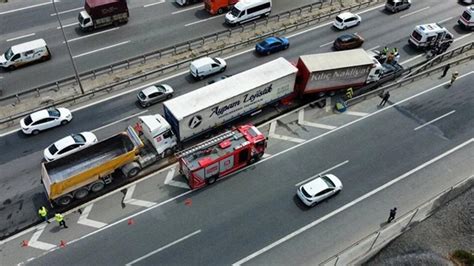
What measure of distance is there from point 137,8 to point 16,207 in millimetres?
33316

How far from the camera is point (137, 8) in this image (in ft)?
180

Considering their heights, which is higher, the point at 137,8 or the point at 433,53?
the point at 137,8

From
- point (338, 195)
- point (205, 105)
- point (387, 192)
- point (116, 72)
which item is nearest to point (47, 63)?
point (116, 72)

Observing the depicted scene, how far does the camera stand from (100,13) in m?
49.5

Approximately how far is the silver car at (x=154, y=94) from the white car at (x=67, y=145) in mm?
6970

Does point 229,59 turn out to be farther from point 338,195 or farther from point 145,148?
point 338,195

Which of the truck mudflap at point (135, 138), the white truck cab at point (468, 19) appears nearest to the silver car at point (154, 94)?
the truck mudflap at point (135, 138)

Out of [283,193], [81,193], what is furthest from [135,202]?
[283,193]

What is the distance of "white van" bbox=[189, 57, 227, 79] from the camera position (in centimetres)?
4250

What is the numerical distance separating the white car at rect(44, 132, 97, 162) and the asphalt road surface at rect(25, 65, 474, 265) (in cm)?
800

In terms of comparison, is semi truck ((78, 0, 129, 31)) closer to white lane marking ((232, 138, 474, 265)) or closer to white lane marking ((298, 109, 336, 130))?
white lane marking ((298, 109, 336, 130))

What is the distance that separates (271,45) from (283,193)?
813 inches

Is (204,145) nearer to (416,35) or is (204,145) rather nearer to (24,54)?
(24,54)

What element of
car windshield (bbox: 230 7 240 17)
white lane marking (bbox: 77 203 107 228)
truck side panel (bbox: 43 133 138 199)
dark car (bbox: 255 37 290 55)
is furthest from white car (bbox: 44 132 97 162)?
car windshield (bbox: 230 7 240 17)
